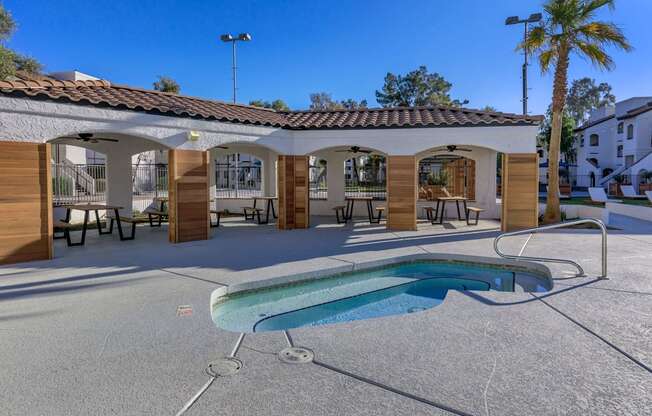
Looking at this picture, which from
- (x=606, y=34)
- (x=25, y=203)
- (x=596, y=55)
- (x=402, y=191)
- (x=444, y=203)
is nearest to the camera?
(x=25, y=203)

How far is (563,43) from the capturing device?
14.0m

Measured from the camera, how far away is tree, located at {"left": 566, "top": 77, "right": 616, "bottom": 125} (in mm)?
83562

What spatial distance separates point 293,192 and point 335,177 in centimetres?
474

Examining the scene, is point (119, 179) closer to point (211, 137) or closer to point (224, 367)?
point (211, 137)

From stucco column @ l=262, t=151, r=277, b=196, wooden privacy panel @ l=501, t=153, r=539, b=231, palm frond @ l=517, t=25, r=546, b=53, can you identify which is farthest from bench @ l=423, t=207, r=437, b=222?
stucco column @ l=262, t=151, r=277, b=196

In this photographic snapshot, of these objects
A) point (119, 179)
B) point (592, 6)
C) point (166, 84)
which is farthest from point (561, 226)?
point (166, 84)

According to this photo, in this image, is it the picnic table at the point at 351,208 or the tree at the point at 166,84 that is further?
the tree at the point at 166,84

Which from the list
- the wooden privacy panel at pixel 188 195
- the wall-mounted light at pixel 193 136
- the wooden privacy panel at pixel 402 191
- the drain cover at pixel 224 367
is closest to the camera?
the drain cover at pixel 224 367

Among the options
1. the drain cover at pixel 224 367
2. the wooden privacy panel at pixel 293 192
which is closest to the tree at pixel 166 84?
the wooden privacy panel at pixel 293 192

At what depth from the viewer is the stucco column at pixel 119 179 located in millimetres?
14327

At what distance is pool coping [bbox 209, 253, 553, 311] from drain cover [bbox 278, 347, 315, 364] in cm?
190

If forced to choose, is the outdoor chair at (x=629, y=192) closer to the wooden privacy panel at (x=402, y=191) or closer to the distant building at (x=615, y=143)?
the distant building at (x=615, y=143)

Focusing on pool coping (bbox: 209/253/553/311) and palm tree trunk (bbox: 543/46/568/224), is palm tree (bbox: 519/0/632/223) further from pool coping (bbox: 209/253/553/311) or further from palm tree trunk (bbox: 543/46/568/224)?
pool coping (bbox: 209/253/553/311)

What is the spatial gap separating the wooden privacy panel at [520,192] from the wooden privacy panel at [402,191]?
298cm
